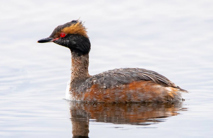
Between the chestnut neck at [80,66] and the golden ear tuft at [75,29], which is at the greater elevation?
the golden ear tuft at [75,29]

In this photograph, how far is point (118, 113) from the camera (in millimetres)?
12281

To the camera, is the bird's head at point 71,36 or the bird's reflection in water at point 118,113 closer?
the bird's reflection in water at point 118,113

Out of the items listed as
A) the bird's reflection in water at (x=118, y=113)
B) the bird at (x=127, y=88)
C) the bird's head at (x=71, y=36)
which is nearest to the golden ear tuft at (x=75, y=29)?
the bird's head at (x=71, y=36)

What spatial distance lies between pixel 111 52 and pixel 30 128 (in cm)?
714

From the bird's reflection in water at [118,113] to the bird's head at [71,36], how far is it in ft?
4.91

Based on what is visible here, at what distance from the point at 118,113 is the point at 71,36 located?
282 cm

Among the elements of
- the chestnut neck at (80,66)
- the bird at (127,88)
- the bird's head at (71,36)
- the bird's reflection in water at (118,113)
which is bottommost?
the bird's reflection in water at (118,113)

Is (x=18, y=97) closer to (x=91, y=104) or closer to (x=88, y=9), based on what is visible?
(x=91, y=104)

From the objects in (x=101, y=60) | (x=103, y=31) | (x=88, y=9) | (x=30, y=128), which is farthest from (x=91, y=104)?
(x=88, y=9)

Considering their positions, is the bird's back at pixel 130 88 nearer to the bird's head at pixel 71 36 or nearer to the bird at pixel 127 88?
the bird at pixel 127 88

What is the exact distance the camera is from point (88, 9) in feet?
69.8

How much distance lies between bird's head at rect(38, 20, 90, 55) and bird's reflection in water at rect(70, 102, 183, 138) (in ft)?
4.91

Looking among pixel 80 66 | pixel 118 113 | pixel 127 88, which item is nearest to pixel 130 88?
pixel 127 88

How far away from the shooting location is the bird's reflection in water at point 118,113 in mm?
11305
